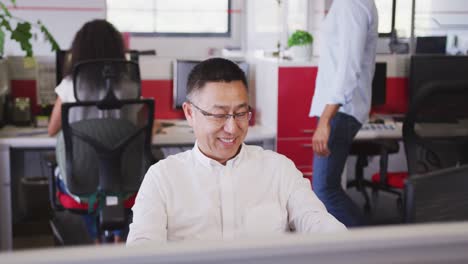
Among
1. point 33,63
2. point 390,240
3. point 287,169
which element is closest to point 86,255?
point 390,240

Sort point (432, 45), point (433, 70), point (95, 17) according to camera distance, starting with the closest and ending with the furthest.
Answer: point (433, 70) → point (432, 45) → point (95, 17)

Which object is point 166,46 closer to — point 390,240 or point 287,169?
point 287,169

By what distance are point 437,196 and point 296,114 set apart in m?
2.26

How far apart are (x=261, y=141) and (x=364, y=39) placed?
3.54 feet

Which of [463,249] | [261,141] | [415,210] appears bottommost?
[261,141]

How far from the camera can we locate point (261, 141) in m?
3.68

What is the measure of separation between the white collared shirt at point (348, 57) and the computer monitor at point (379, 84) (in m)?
1.21

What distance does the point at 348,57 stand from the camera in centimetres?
277

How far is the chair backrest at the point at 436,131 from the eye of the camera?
2.93 m

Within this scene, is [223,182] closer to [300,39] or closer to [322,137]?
[322,137]

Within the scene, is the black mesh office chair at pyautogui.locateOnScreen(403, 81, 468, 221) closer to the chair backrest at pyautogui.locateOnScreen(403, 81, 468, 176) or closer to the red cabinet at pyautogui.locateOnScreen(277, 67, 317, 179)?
the chair backrest at pyautogui.locateOnScreen(403, 81, 468, 176)

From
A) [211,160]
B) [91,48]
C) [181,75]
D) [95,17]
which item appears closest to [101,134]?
[91,48]

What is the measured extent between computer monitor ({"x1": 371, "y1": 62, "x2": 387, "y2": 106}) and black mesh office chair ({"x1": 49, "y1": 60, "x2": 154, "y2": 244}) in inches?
65.5

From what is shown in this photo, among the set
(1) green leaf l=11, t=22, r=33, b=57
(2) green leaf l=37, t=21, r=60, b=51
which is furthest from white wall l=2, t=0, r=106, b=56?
(1) green leaf l=11, t=22, r=33, b=57
